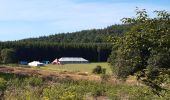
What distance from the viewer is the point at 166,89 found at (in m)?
9.04

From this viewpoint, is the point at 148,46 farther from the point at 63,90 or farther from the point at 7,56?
the point at 7,56

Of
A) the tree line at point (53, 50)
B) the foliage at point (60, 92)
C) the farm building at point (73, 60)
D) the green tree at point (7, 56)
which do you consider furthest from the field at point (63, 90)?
the tree line at point (53, 50)

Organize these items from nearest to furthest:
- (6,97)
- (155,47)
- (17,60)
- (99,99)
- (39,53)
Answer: (155,47), (6,97), (99,99), (17,60), (39,53)

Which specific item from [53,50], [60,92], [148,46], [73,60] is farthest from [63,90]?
[53,50]

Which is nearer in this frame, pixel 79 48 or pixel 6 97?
pixel 6 97

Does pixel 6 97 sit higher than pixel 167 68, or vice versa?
pixel 167 68

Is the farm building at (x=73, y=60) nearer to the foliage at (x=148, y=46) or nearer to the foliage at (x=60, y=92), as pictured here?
the foliage at (x=60, y=92)

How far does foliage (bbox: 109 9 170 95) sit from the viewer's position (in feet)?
28.2

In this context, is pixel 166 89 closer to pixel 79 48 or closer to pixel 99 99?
pixel 99 99

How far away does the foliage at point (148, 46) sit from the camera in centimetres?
859

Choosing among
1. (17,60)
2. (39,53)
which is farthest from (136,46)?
(39,53)

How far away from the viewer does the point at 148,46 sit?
867 cm

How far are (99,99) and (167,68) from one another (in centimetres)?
1432

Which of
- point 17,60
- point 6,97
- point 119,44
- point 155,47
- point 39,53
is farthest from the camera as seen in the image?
point 39,53
